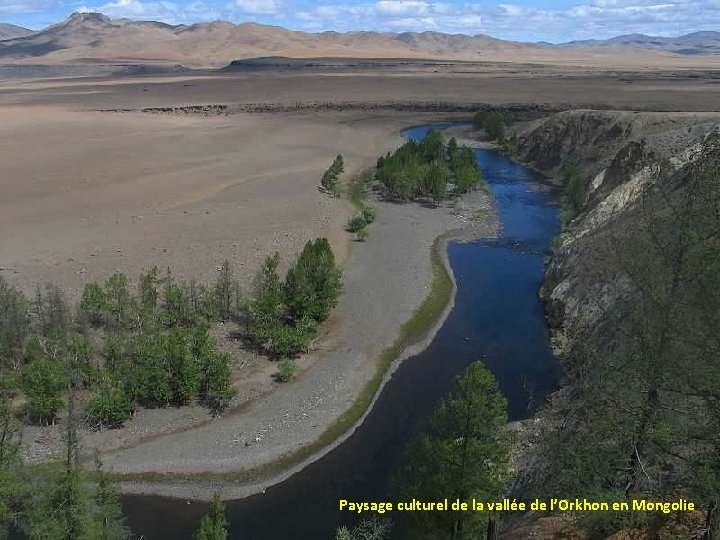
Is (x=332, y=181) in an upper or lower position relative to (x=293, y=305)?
upper

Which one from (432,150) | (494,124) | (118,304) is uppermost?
(494,124)

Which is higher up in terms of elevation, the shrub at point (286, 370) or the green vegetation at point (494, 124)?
the green vegetation at point (494, 124)

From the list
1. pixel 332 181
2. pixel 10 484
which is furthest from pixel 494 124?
pixel 10 484

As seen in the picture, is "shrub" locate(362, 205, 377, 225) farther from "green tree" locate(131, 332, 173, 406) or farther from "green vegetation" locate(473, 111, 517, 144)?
"green vegetation" locate(473, 111, 517, 144)

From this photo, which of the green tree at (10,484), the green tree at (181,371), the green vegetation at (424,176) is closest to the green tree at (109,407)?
the green tree at (181,371)

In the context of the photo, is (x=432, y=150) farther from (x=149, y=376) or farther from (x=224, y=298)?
(x=149, y=376)

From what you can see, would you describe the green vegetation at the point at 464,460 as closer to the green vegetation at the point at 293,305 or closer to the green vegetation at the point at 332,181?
the green vegetation at the point at 293,305

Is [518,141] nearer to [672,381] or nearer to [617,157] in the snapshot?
[617,157]
